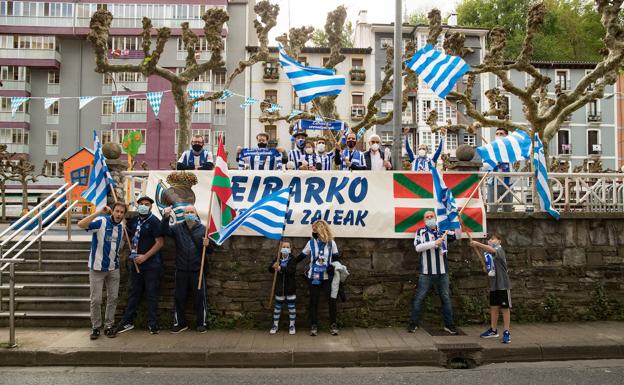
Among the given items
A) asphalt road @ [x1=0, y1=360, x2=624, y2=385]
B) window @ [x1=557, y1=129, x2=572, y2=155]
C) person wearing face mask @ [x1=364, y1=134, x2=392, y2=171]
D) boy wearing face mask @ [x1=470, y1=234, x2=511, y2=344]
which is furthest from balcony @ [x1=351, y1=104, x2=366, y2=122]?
asphalt road @ [x1=0, y1=360, x2=624, y2=385]

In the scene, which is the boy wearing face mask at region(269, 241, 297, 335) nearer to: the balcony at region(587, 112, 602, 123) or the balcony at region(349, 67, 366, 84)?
the balcony at region(349, 67, 366, 84)

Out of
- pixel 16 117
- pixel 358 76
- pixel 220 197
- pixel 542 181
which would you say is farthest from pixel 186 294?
pixel 16 117

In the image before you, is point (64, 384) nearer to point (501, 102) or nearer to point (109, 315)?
point (109, 315)

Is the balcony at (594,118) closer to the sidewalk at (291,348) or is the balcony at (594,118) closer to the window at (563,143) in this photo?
the window at (563,143)

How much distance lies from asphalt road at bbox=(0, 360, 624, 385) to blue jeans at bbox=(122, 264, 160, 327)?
53.8 inches

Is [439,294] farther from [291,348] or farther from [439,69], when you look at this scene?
[439,69]

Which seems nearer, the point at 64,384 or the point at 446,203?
the point at 64,384

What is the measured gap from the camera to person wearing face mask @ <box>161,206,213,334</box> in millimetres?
7762

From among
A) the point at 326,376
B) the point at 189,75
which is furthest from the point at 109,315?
the point at 189,75

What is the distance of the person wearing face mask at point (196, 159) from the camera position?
368 inches

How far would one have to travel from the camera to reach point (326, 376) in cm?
622

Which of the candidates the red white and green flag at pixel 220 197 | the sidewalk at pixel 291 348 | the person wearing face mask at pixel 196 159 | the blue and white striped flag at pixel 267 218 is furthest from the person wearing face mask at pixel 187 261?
the person wearing face mask at pixel 196 159

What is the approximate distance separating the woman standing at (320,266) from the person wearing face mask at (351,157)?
212cm

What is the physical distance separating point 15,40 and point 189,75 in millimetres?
32901
